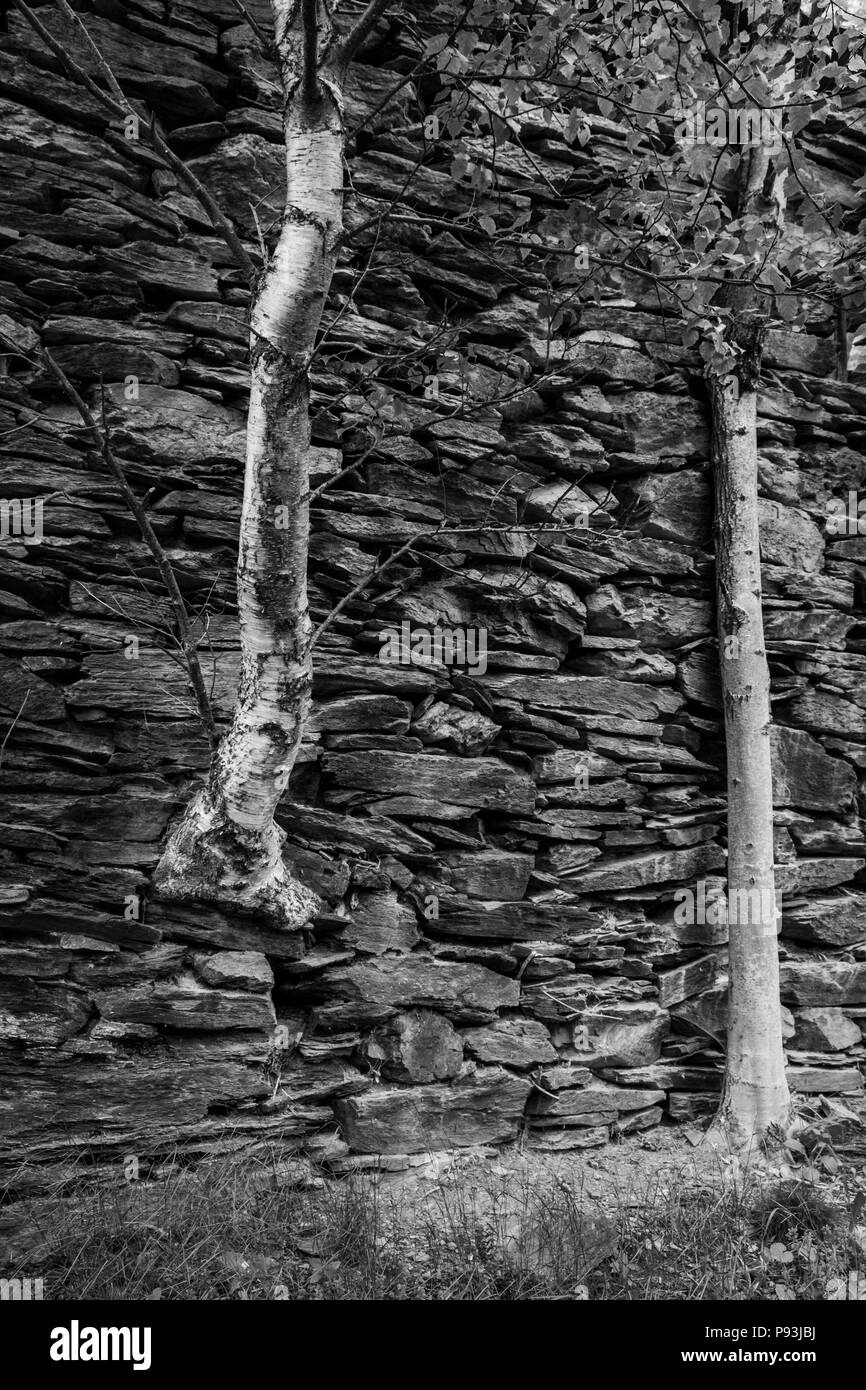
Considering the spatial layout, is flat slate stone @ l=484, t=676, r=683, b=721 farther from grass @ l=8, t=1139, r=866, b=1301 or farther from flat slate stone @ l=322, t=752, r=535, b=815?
grass @ l=8, t=1139, r=866, b=1301

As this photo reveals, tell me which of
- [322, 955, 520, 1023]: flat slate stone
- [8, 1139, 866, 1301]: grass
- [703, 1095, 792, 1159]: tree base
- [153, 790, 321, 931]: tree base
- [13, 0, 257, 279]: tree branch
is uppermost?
[13, 0, 257, 279]: tree branch

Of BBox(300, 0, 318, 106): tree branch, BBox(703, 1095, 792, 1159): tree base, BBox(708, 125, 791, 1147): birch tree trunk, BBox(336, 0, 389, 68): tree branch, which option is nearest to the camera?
BBox(300, 0, 318, 106): tree branch

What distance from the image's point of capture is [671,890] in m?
4.98

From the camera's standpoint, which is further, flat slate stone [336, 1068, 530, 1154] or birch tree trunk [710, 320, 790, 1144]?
birch tree trunk [710, 320, 790, 1144]

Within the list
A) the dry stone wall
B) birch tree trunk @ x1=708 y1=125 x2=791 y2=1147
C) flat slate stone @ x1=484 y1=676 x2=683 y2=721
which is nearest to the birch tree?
the dry stone wall

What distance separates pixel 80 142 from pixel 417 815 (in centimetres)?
369

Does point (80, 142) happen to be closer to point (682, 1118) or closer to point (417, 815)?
point (417, 815)

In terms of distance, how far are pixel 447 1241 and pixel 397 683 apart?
2541 millimetres

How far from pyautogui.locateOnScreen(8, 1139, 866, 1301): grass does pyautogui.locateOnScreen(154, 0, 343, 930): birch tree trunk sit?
158 centimetres

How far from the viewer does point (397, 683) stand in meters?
4.55

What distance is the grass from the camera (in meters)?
3.38

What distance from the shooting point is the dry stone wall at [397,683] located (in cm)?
398

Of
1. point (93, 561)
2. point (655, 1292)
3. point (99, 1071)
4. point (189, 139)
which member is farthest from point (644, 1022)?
point (189, 139)
